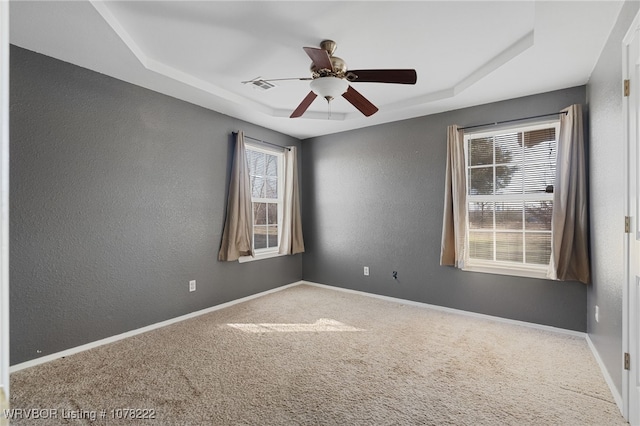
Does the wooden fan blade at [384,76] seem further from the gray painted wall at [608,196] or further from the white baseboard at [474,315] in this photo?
the white baseboard at [474,315]

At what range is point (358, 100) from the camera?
8.70 ft

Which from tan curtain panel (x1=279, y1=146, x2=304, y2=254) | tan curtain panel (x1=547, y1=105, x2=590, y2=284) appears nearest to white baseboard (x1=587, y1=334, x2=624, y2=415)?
tan curtain panel (x1=547, y1=105, x2=590, y2=284)

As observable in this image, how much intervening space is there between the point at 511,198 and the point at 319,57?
2.59 metres

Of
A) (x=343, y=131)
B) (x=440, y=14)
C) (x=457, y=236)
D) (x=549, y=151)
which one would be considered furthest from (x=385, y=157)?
(x=440, y=14)

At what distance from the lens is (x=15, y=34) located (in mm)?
2094

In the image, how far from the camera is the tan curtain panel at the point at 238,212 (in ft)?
12.3

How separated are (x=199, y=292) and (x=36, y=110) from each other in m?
2.22

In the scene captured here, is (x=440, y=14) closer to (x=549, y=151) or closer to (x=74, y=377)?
(x=549, y=151)

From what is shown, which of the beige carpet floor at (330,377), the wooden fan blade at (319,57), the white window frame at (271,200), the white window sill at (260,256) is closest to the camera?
the beige carpet floor at (330,377)

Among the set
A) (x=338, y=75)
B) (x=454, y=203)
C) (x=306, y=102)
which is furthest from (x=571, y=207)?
(x=306, y=102)

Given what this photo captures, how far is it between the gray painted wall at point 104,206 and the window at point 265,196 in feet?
1.95

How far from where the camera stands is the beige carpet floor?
5.81 ft

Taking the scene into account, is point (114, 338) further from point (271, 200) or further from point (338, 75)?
point (338, 75)

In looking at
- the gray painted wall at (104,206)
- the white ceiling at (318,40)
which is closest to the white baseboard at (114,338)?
the gray painted wall at (104,206)
